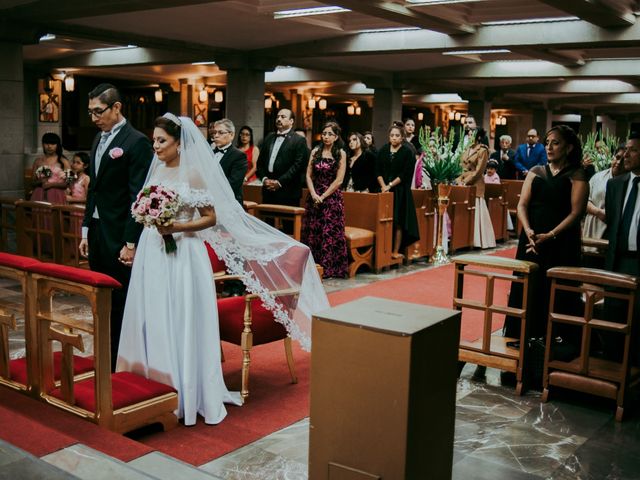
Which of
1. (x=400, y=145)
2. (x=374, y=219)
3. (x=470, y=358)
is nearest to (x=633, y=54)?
(x=400, y=145)

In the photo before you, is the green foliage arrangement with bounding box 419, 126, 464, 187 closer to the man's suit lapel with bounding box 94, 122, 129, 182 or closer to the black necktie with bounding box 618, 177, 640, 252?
the black necktie with bounding box 618, 177, 640, 252

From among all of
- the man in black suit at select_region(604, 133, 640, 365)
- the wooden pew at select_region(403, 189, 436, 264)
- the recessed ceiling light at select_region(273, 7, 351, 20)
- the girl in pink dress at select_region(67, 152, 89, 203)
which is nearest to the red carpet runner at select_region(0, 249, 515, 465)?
the man in black suit at select_region(604, 133, 640, 365)

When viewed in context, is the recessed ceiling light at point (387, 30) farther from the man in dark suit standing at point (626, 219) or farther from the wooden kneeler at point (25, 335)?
the wooden kneeler at point (25, 335)

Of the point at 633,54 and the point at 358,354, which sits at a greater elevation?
the point at 633,54

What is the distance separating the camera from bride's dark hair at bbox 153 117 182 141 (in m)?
3.96

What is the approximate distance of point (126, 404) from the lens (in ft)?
11.5

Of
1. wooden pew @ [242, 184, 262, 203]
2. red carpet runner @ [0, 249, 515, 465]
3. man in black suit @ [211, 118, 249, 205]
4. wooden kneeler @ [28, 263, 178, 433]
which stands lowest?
red carpet runner @ [0, 249, 515, 465]

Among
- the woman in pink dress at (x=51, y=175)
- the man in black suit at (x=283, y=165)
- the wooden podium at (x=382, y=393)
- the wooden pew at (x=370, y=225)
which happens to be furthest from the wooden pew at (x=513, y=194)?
the wooden podium at (x=382, y=393)

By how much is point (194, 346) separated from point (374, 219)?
15.3 feet

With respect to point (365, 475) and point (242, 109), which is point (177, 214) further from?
point (242, 109)

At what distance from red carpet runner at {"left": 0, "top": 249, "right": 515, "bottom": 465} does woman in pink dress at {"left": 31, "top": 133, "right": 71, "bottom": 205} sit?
374 centimetres

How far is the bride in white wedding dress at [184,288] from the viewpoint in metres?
3.86

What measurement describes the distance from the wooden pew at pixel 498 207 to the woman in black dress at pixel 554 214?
608cm

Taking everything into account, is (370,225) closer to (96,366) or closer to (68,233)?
(68,233)
